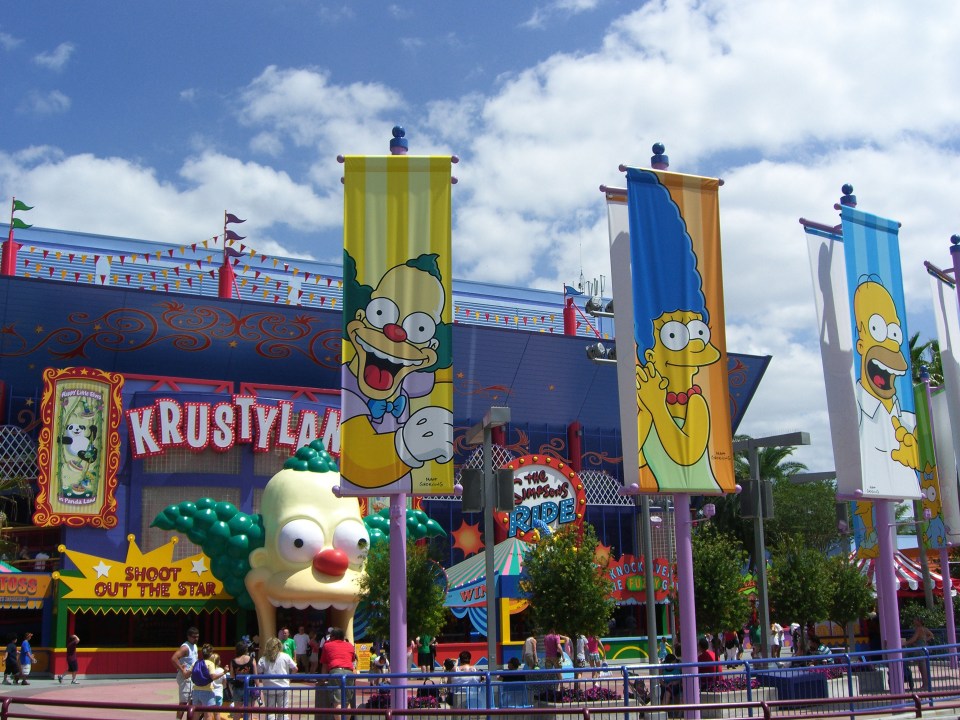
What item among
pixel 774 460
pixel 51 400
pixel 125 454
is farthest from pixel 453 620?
pixel 774 460

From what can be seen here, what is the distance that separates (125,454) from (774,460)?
35.7 meters

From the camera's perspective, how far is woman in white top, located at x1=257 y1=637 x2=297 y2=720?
15648 millimetres

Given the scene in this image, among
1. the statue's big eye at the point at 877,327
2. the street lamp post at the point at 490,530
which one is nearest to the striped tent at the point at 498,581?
the street lamp post at the point at 490,530

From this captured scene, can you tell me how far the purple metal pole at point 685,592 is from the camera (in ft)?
53.7

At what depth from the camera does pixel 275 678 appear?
51.4ft

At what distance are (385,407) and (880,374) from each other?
924 centimetres

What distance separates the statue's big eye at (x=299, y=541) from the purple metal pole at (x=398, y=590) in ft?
38.8

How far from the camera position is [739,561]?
1029 inches

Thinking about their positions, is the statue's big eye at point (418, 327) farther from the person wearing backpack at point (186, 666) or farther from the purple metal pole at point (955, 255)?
the purple metal pole at point (955, 255)

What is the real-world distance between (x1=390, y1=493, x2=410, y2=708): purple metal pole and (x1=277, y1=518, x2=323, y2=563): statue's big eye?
11.8m

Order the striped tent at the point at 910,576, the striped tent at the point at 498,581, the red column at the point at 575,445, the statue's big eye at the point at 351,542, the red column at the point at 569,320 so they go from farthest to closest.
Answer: the red column at the point at 575,445 → the red column at the point at 569,320 → the striped tent at the point at 910,576 → the striped tent at the point at 498,581 → the statue's big eye at the point at 351,542

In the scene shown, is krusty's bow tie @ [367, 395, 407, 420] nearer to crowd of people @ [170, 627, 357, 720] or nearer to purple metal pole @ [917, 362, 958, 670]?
crowd of people @ [170, 627, 357, 720]

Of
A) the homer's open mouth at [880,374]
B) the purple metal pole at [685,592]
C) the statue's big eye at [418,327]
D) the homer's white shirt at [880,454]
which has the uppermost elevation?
the statue's big eye at [418,327]

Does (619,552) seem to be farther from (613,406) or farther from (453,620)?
(453,620)
